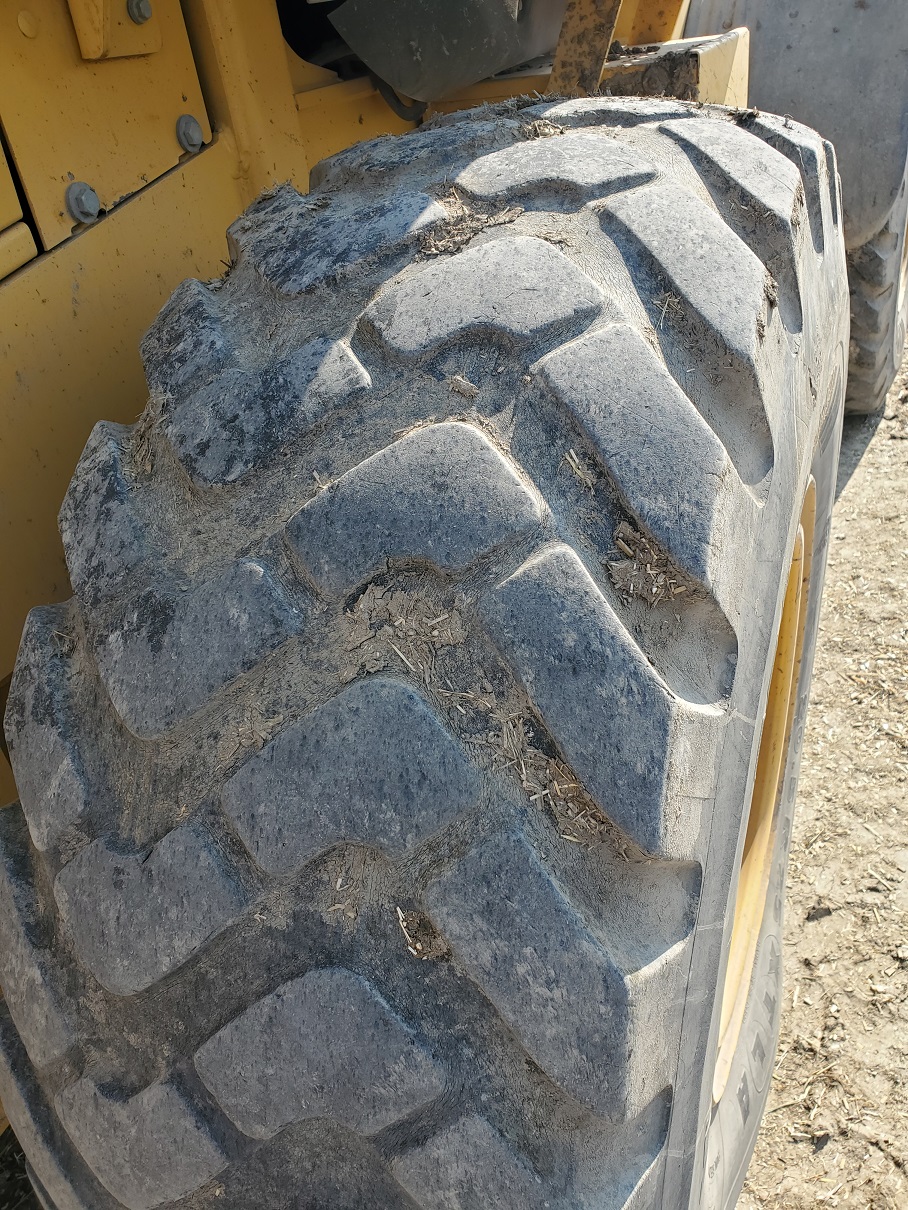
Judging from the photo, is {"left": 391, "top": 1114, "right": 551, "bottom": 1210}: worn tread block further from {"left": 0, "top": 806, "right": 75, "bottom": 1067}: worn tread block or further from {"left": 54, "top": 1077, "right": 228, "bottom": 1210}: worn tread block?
{"left": 0, "top": 806, "right": 75, "bottom": 1067}: worn tread block

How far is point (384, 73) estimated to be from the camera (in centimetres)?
124

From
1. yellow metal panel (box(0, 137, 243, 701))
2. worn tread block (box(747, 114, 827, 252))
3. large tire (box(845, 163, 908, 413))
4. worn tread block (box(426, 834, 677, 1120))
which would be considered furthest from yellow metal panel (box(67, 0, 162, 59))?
large tire (box(845, 163, 908, 413))

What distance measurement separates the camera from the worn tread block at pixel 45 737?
30.9 inches

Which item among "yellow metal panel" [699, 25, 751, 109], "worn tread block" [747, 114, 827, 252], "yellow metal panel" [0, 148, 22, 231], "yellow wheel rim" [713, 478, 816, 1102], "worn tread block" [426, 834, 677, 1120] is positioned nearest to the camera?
"worn tread block" [426, 834, 677, 1120]

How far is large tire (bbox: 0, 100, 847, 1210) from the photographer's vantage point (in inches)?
27.9

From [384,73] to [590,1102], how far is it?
1152mm

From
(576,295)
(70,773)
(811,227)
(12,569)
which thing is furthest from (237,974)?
(811,227)

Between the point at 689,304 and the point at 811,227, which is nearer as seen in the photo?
the point at 689,304

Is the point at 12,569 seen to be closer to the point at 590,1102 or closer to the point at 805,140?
the point at 590,1102

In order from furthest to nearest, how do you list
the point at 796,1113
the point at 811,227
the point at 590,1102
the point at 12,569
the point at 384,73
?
the point at 796,1113
the point at 384,73
the point at 811,227
the point at 12,569
the point at 590,1102

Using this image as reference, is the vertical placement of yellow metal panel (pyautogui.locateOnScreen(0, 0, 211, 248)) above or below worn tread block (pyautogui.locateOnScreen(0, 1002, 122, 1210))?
above

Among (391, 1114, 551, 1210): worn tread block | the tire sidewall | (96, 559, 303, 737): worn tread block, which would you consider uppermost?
(96, 559, 303, 737): worn tread block

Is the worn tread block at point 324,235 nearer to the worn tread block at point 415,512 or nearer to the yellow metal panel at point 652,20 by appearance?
the worn tread block at point 415,512

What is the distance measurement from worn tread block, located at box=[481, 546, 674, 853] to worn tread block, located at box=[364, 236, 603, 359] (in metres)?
0.23
